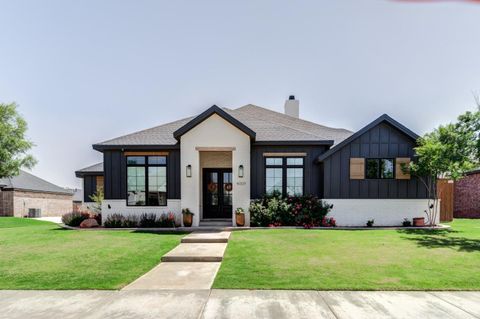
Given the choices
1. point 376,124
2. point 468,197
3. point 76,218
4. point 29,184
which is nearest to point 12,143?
point 29,184

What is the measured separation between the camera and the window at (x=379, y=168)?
12.8 metres

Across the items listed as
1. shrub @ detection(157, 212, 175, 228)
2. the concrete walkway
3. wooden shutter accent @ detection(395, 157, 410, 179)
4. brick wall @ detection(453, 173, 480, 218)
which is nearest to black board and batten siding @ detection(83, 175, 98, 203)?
shrub @ detection(157, 212, 175, 228)

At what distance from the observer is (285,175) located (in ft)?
42.7

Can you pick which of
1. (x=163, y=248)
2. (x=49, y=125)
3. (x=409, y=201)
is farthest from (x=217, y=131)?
(x=49, y=125)

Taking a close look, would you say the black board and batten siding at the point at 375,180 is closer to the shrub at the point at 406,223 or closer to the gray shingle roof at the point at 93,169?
the shrub at the point at 406,223

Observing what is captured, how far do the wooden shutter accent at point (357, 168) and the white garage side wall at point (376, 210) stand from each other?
1136mm

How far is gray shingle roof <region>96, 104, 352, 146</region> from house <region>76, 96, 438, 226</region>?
0.50 feet

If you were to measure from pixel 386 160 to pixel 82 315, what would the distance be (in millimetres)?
12909

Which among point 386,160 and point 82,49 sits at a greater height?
point 82,49

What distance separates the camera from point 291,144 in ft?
42.3

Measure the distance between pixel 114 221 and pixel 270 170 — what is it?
754 cm

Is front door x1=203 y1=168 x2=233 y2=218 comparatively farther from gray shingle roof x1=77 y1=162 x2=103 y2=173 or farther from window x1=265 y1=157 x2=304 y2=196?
gray shingle roof x1=77 y1=162 x2=103 y2=173

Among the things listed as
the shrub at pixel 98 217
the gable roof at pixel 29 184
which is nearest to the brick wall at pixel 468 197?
the shrub at pixel 98 217

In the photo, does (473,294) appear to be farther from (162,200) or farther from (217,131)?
(162,200)
